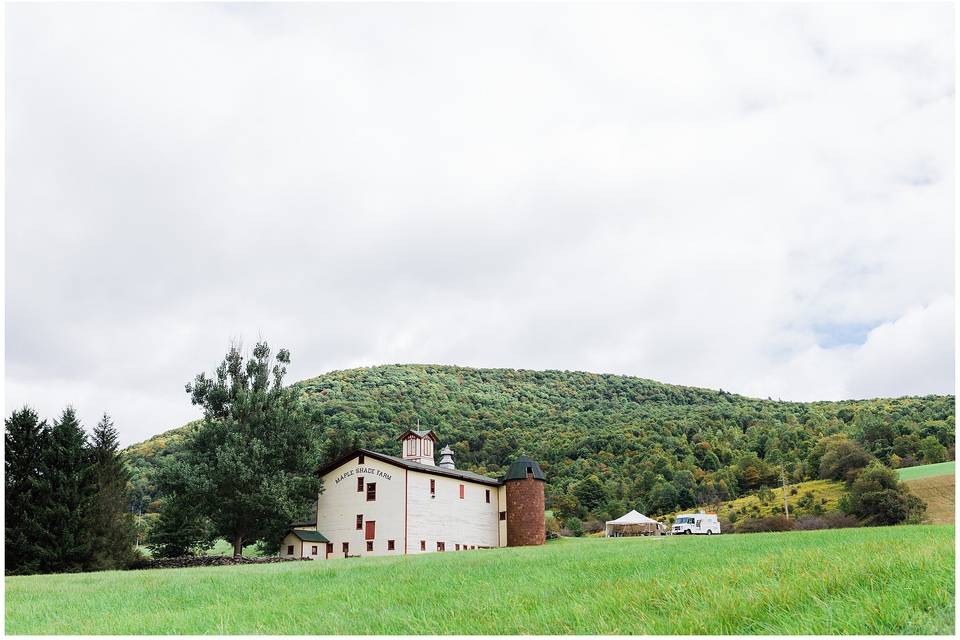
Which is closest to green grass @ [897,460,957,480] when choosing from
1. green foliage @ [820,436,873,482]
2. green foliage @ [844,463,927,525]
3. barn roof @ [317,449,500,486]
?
green foliage @ [820,436,873,482]

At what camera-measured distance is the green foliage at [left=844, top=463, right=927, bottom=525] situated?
42656mm

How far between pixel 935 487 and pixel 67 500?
48.6 meters

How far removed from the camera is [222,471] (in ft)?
119

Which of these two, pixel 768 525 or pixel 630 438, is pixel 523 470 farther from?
pixel 630 438

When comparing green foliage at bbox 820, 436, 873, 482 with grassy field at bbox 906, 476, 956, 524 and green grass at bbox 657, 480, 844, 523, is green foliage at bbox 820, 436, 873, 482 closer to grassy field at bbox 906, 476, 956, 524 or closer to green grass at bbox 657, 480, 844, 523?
green grass at bbox 657, 480, 844, 523

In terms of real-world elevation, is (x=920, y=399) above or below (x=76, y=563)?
above

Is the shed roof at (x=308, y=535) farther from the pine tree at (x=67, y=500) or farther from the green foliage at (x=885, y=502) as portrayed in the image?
the green foliage at (x=885, y=502)

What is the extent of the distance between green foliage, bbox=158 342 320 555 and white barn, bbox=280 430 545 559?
180 cm

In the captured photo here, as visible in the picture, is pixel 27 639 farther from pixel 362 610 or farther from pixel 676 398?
pixel 676 398

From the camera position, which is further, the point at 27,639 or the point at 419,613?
the point at 419,613

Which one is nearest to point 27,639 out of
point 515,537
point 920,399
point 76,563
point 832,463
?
point 76,563

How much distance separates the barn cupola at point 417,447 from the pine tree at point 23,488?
21.3 meters

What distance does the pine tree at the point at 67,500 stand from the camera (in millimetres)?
28703

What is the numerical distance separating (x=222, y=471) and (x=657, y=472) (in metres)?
44.6
